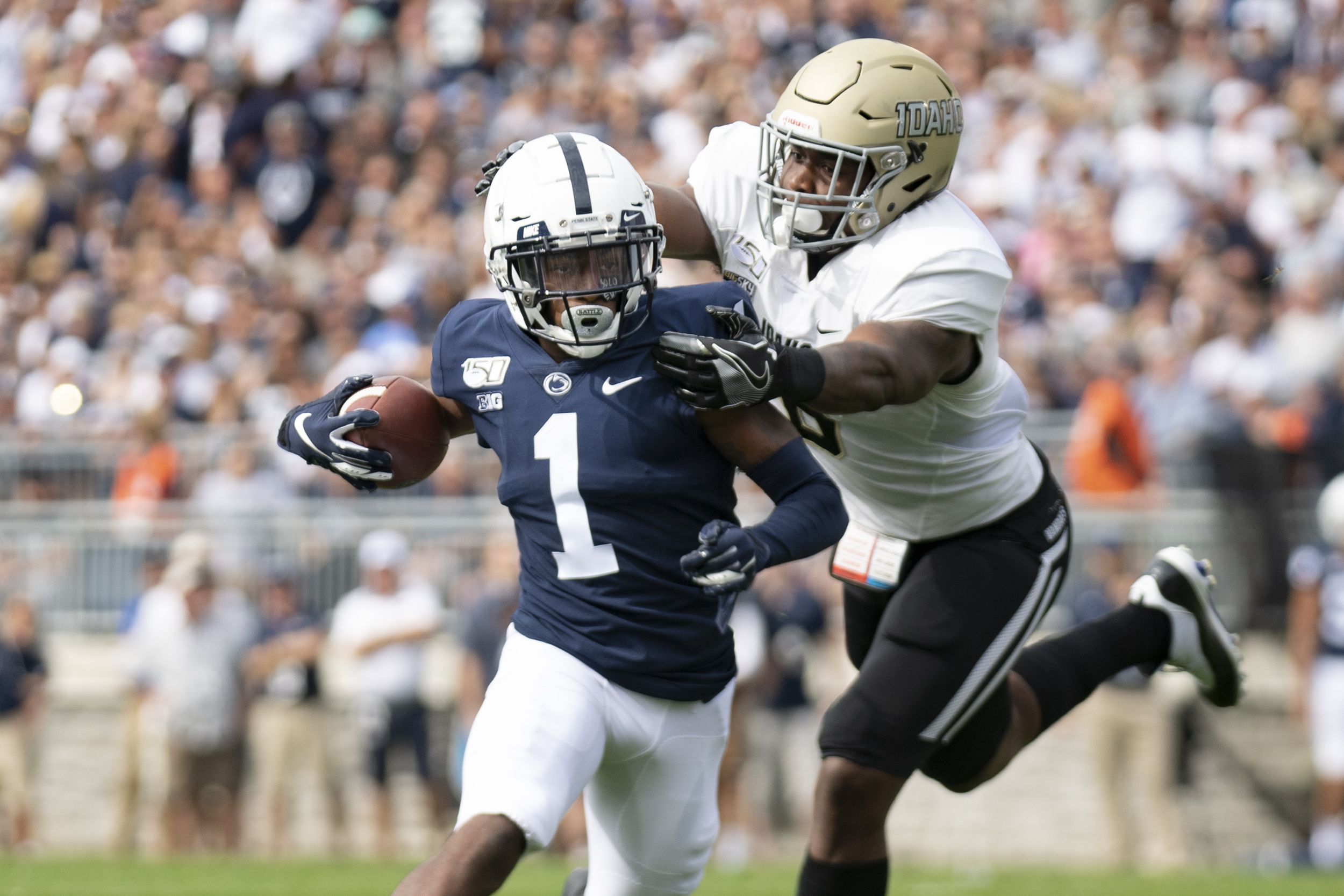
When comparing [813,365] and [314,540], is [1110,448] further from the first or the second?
[813,365]

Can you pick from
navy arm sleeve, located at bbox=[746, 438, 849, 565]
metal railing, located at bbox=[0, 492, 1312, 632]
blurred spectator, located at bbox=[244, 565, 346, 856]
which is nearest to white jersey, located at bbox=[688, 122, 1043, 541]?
navy arm sleeve, located at bbox=[746, 438, 849, 565]

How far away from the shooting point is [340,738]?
11.0m

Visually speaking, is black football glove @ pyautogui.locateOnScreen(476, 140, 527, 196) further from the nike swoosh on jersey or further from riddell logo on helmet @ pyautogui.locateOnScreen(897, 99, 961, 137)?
riddell logo on helmet @ pyautogui.locateOnScreen(897, 99, 961, 137)

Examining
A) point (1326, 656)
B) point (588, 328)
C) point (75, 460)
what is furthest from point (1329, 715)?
point (75, 460)

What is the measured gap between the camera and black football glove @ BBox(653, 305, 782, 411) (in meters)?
3.62

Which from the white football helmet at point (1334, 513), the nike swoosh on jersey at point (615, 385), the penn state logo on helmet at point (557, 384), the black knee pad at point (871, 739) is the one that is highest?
the nike swoosh on jersey at point (615, 385)

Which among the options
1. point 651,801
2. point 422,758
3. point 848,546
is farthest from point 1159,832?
point 651,801

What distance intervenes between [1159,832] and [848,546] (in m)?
5.69

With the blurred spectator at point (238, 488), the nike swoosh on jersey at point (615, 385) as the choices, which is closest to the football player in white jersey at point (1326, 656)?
the blurred spectator at point (238, 488)

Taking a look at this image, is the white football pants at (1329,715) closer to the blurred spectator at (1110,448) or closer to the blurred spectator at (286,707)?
the blurred spectator at (1110,448)

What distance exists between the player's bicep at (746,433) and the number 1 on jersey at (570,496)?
28 cm

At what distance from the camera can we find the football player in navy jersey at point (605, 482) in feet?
12.6

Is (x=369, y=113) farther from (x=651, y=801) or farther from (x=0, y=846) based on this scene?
(x=651, y=801)

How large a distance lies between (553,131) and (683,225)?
891 centimetres
